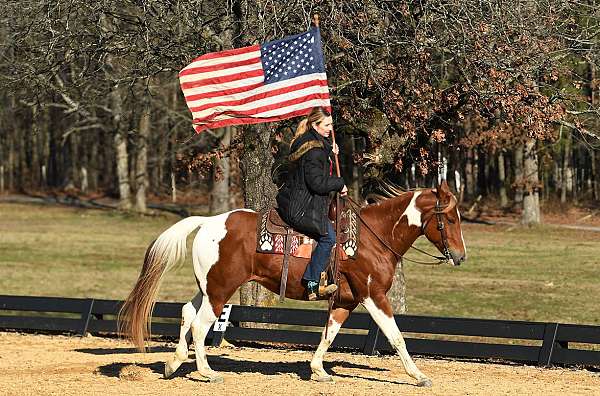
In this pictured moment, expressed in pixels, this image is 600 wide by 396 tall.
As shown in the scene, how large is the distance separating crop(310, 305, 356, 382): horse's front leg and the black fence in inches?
91.9

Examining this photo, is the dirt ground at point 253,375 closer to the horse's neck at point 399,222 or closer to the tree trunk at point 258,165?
the horse's neck at point 399,222

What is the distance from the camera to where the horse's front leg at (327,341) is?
12.4 m

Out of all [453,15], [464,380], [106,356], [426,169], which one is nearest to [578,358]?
[464,380]

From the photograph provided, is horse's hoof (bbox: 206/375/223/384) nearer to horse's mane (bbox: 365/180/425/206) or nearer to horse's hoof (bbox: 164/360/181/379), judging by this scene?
horse's hoof (bbox: 164/360/181/379)

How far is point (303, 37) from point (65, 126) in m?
54.5

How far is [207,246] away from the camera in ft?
40.8

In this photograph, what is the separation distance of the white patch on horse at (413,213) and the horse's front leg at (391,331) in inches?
33.9

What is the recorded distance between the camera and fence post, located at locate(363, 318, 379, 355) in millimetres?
14938

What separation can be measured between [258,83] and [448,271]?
17.3m

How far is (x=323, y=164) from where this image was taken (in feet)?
39.3

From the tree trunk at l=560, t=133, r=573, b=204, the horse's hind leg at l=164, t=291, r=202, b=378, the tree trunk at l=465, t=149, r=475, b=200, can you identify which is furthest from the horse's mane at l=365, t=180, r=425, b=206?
the tree trunk at l=465, t=149, r=475, b=200

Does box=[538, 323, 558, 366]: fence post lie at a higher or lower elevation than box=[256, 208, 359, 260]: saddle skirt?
lower

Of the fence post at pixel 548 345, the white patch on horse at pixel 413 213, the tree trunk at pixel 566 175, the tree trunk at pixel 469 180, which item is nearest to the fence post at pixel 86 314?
the white patch on horse at pixel 413 213

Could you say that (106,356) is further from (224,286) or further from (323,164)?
(323,164)
